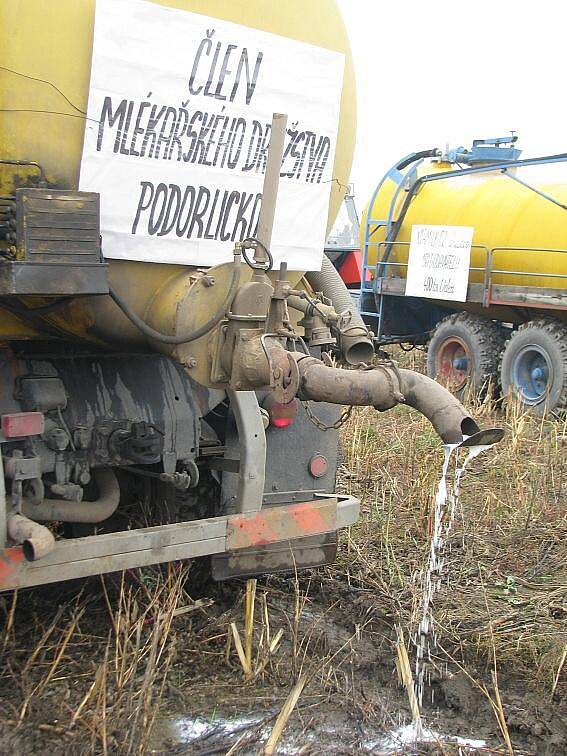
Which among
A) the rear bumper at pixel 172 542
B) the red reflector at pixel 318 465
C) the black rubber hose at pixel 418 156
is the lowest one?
the rear bumper at pixel 172 542

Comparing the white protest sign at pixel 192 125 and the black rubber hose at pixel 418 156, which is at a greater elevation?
the black rubber hose at pixel 418 156

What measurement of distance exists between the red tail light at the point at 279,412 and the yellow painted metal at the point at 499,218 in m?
4.66

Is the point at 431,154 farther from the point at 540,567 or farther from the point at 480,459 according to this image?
the point at 540,567

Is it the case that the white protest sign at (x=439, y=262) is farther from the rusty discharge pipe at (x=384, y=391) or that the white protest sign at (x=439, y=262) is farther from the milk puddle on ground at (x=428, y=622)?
the rusty discharge pipe at (x=384, y=391)

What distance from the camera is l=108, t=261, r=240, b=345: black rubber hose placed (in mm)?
2949

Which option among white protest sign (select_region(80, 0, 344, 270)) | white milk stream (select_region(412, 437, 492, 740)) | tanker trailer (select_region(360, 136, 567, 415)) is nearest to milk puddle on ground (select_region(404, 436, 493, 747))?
white milk stream (select_region(412, 437, 492, 740))

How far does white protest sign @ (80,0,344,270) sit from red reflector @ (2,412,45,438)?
56 centimetres

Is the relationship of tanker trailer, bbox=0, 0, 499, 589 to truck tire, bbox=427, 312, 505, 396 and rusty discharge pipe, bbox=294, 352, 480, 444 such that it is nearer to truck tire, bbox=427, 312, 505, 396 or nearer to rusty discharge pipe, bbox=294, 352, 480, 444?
rusty discharge pipe, bbox=294, 352, 480, 444

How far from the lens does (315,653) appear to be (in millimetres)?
3488

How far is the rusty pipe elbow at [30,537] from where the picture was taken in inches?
107

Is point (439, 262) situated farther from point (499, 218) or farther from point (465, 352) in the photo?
point (465, 352)

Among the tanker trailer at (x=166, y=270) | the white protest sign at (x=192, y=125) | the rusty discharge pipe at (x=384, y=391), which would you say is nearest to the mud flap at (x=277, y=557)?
the tanker trailer at (x=166, y=270)

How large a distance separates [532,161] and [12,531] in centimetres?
680

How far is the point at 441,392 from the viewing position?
2971mm
